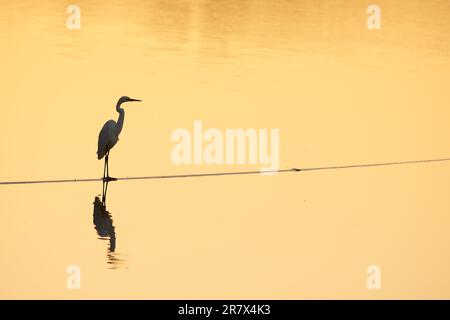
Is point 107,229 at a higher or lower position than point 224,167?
lower

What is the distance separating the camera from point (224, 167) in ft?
47.7

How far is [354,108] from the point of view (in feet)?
61.4

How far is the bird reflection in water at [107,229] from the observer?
35.9 feet

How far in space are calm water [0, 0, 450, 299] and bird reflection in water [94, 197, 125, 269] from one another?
28 millimetres

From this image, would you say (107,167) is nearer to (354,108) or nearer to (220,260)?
(220,260)

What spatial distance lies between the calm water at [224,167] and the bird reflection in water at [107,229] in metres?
0.03

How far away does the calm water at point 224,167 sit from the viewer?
10.9 meters

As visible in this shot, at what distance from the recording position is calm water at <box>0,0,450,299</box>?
35.8 feet

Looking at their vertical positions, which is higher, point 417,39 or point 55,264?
point 417,39

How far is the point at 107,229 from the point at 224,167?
286cm

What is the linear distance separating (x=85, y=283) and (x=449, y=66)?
1422cm

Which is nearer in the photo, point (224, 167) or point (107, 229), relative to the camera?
point (107, 229)

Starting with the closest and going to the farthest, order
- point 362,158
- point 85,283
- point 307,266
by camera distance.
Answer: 1. point 85,283
2. point 307,266
3. point 362,158

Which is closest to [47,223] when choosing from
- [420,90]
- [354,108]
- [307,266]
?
[307,266]
